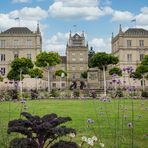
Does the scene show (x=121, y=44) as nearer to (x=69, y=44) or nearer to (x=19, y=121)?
(x=69, y=44)

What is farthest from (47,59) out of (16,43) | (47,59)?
(16,43)

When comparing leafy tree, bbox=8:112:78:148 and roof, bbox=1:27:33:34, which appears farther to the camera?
roof, bbox=1:27:33:34

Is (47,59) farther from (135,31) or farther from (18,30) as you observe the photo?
(135,31)

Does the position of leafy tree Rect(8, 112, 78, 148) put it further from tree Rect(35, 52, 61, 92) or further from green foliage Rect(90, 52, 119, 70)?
tree Rect(35, 52, 61, 92)

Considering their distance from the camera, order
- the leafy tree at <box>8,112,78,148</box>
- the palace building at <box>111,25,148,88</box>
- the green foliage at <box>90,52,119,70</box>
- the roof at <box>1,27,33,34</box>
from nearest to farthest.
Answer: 1. the leafy tree at <box>8,112,78,148</box>
2. the green foliage at <box>90,52,119,70</box>
3. the roof at <box>1,27,33,34</box>
4. the palace building at <box>111,25,148,88</box>

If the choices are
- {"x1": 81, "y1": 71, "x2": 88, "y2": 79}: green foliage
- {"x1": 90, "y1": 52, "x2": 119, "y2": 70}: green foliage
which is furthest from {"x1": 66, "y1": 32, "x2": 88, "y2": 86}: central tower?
{"x1": 90, "y1": 52, "x2": 119, "y2": 70}: green foliage

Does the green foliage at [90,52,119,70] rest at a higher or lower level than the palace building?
lower

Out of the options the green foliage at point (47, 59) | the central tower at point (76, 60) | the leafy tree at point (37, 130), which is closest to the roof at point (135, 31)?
the central tower at point (76, 60)

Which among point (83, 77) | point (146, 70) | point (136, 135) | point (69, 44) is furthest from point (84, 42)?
point (136, 135)

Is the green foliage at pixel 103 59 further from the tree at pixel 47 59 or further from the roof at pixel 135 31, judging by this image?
the roof at pixel 135 31

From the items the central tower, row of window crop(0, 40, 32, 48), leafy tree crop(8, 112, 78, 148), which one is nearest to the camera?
leafy tree crop(8, 112, 78, 148)

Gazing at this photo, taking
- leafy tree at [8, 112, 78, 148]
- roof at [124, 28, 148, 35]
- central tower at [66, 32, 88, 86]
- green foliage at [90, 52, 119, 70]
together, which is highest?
roof at [124, 28, 148, 35]

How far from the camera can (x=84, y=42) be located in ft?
282

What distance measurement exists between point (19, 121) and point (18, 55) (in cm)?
6264
